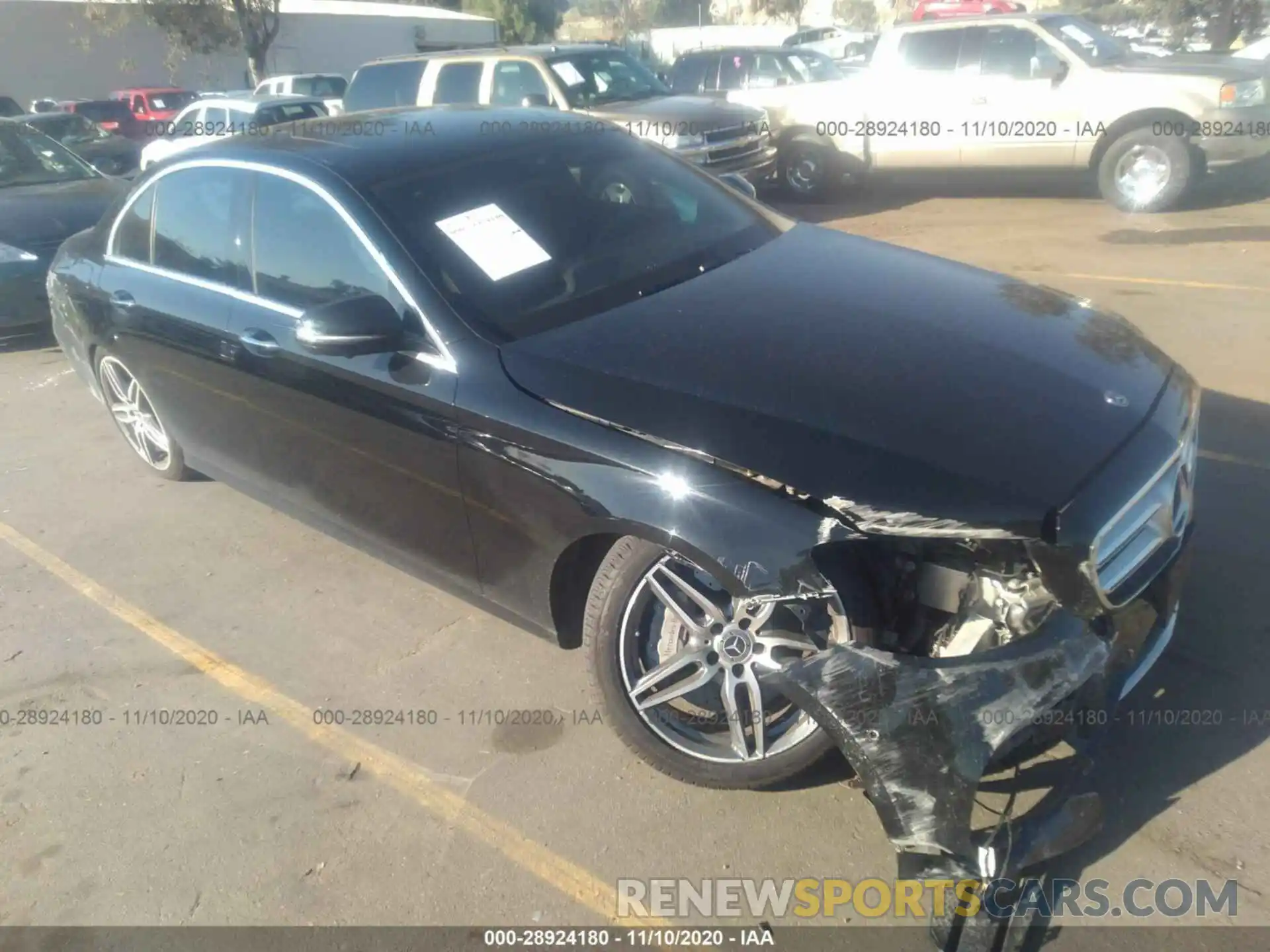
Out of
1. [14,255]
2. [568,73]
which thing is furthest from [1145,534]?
[568,73]

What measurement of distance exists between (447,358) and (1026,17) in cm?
929

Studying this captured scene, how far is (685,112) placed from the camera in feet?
34.1

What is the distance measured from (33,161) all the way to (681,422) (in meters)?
8.97

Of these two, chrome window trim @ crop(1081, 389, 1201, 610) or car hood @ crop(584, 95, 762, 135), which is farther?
car hood @ crop(584, 95, 762, 135)

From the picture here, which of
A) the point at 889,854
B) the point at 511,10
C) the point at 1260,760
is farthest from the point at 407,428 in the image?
the point at 511,10

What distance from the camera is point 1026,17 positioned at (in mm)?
10117

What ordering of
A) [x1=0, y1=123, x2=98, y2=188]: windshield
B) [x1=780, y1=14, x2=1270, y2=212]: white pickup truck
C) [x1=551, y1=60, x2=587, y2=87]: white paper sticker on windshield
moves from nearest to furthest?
1. [x1=0, y1=123, x2=98, y2=188]: windshield
2. [x1=780, y1=14, x2=1270, y2=212]: white pickup truck
3. [x1=551, y1=60, x2=587, y2=87]: white paper sticker on windshield

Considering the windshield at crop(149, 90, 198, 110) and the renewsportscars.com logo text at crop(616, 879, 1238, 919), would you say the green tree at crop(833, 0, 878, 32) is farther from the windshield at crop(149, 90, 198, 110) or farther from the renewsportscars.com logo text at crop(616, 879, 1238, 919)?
the renewsportscars.com logo text at crop(616, 879, 1238, 919)

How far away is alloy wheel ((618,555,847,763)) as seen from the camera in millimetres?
2688

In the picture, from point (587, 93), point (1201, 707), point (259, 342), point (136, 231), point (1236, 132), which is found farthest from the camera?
point (587, 93)

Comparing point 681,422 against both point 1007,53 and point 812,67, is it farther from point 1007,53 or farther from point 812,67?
point 812,67

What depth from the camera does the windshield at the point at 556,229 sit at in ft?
10.8

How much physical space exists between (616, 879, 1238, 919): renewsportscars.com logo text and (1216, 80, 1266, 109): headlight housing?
8844 mm

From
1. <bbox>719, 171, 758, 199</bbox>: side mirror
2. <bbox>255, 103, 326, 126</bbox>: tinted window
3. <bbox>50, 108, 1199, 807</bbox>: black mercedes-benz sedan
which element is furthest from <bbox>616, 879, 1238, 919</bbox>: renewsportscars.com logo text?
<bbox>255, 103, 326, 126</bbox>: tinted window
